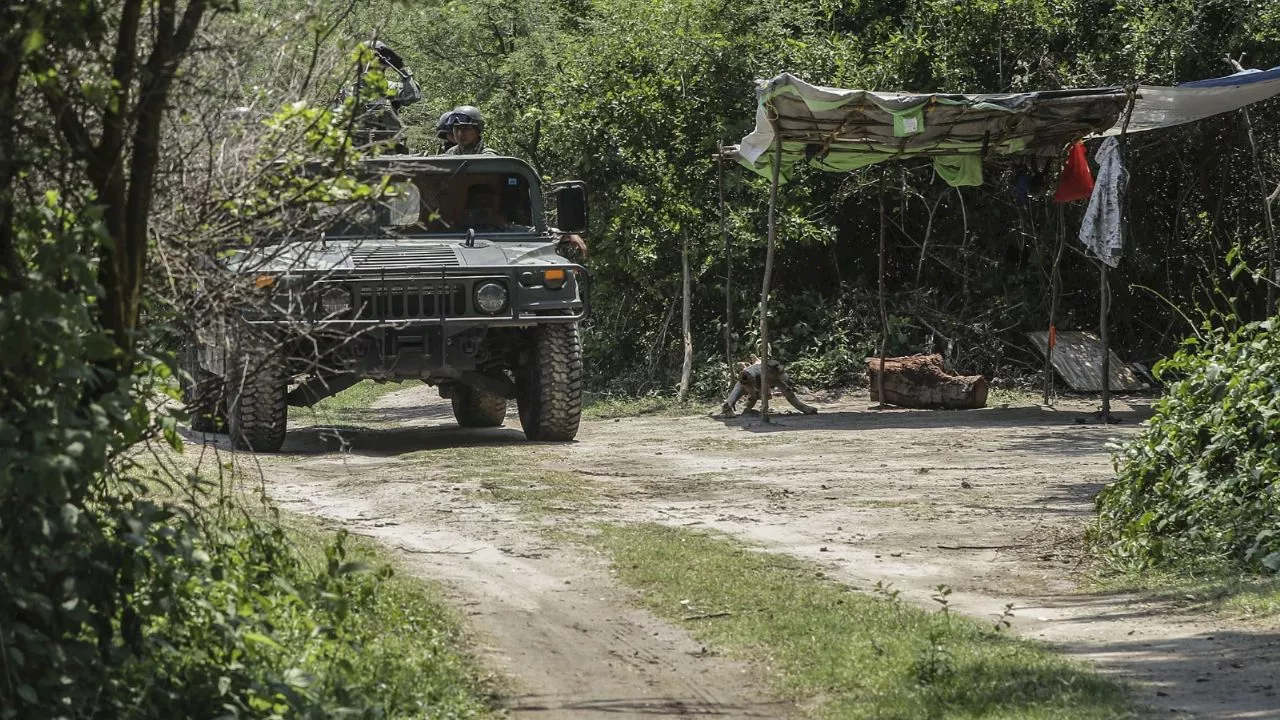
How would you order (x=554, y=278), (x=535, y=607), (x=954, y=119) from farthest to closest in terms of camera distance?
(x=954, y=119) < (x=554, y=278) < (x=535, y=607)

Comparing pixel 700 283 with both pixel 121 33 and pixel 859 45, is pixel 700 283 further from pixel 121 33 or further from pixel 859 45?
pixel 121 33

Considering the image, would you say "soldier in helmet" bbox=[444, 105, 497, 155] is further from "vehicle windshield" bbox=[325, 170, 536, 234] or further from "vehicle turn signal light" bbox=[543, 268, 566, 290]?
"vehicle turn signal light" bbox=[543, 268, 566, 290]

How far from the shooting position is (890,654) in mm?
5344

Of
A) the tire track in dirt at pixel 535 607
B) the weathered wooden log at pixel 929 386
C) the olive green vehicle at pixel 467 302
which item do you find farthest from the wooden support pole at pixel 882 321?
the tire track in dirt at pixel 535 607

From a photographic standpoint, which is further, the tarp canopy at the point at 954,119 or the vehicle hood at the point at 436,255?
the tarp canopy at the point at 954,119

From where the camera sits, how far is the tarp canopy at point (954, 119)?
1219 centimetres

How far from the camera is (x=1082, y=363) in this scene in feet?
52.5

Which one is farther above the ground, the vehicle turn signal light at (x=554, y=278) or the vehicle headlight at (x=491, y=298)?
the vehicle turn signal light at (x=554, y=278)

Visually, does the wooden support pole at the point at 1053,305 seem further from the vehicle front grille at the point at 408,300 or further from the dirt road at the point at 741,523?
the vehicle front grille at the point at 408,300

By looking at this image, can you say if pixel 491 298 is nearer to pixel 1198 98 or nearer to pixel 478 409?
pixel 478 409

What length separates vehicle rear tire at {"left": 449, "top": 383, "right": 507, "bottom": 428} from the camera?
44.1 feet

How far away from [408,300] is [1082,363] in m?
7.72

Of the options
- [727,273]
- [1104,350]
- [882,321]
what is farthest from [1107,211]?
[727,273]

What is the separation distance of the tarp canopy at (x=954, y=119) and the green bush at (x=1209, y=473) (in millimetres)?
4540
